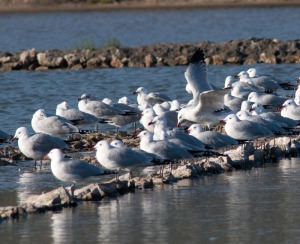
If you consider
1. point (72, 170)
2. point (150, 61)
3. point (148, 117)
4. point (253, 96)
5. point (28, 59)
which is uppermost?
point (28, 59)

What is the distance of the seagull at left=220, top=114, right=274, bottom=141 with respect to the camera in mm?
15453

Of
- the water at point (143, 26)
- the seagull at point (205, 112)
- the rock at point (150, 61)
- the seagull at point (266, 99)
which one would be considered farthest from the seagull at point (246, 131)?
the water at point (143, 26)

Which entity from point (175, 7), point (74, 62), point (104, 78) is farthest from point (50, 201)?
point (175, 7)

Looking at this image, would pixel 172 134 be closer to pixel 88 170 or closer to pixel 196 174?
pixel 196 174

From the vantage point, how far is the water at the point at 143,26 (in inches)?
1778

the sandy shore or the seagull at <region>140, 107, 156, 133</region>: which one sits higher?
the sandy shore

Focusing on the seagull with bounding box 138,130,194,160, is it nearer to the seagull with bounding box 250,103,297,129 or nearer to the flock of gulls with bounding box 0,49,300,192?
the flock of gulls with bounding box 0,49,300,192

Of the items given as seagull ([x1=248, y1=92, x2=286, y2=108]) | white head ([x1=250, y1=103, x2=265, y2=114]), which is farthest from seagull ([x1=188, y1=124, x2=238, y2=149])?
seagull ([x1=248, y1=92, x2=286, y2=108])

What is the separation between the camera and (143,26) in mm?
54406

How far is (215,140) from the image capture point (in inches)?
581

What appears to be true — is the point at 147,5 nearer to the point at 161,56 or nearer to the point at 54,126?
the point at 161,56

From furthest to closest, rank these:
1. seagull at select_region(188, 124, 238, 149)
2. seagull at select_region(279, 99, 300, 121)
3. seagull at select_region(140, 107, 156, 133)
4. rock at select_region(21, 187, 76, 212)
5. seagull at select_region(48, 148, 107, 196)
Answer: seagull at select_region(279, 99, 300, 121) → seagull at select_region(140, 107, 156, 133) → seagull at select_region(188, 124, 238, 149) → seagull at select_region(48, 148, 107, 196) → rock at select_region(21, 187, 76, 212)

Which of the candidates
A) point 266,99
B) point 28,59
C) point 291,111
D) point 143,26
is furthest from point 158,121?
point 143,26

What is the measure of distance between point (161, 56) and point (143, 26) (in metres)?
21.0
